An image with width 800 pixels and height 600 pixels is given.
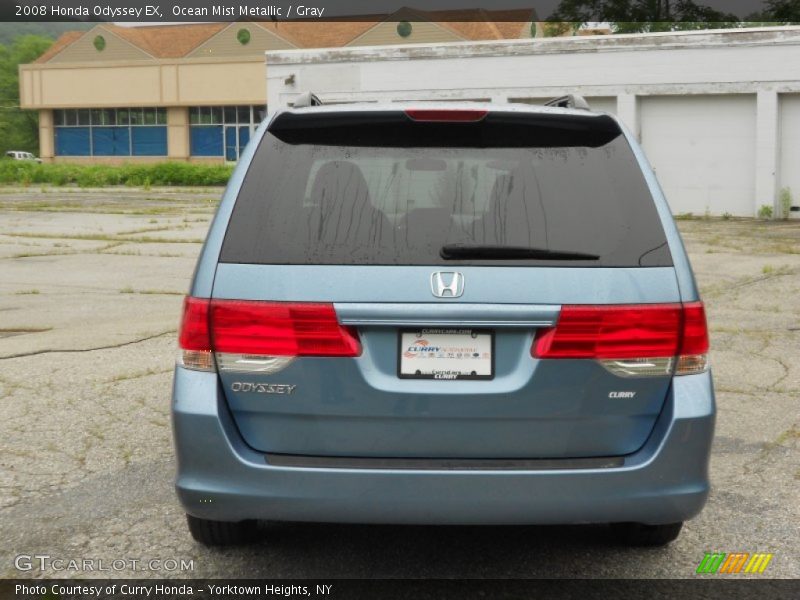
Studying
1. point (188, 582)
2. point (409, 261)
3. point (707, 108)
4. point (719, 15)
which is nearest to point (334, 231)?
point (409, 261)

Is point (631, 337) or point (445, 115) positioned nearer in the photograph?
point (631, 337)

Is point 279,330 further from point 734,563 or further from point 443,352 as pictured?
point 734,563

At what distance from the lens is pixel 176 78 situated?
6781 cm

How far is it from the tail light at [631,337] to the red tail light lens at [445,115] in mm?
779

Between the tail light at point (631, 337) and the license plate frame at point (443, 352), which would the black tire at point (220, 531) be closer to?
the license plate frame at point (443, 352)

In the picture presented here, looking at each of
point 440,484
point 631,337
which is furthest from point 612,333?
point 440,484

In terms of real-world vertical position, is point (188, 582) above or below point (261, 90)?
below

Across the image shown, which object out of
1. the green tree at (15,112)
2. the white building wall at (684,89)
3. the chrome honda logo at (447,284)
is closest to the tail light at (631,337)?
the chrome honda logo at (447,284)

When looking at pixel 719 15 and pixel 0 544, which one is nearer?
pixel 0 544

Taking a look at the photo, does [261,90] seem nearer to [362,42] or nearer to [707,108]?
[362,42]

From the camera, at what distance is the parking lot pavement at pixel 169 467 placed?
167 inches

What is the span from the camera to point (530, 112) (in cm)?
379

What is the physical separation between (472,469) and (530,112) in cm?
124

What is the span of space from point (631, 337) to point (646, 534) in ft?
3.76
